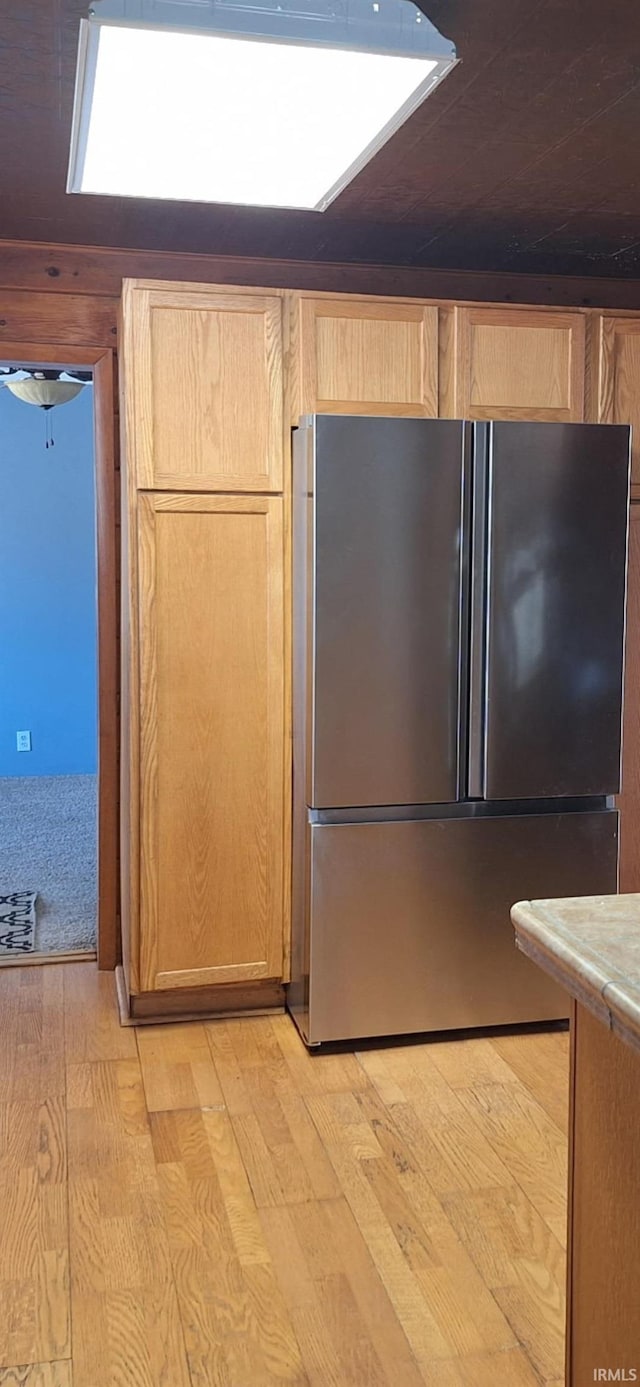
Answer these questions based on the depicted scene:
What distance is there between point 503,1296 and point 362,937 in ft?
3.78

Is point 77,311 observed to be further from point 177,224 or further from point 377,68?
point 377,68

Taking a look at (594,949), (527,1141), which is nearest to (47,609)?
(527,1141)

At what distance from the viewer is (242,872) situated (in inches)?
128

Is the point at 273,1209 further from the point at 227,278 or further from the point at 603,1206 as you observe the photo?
the point at 227,278

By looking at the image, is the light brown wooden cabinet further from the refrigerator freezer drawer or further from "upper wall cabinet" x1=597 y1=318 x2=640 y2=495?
the refrigerator freezer drawer

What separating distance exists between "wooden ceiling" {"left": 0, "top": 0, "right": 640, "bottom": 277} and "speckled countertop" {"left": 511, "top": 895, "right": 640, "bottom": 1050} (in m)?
1.61

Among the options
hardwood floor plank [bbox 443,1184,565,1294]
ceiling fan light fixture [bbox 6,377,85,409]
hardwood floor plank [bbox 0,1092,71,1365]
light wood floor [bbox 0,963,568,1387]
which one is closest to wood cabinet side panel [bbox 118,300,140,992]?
light wood floor [bbox 0,963,568,1387]

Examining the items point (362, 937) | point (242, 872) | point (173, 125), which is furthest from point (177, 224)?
point (362, 937)

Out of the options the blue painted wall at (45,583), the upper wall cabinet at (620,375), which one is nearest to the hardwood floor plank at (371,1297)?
the upper wall cabinet at (620,375)

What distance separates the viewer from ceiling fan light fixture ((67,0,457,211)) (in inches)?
71.0

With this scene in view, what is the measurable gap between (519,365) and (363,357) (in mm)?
443

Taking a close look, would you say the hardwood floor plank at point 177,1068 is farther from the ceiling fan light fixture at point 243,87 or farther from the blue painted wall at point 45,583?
the blue painted wall at point 45,583

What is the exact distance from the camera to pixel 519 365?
10.7ft

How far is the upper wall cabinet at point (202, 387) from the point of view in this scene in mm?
3061
